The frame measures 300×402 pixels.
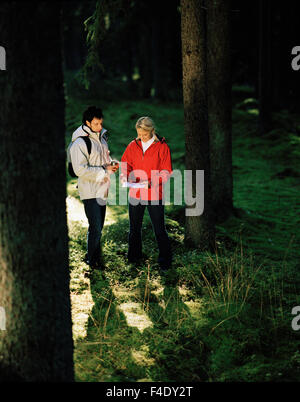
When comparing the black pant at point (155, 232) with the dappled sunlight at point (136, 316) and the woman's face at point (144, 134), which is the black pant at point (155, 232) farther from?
the dappled sunlight at point (136, 316)

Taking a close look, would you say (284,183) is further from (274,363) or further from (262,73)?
(274,363)

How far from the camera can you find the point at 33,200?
3125mm

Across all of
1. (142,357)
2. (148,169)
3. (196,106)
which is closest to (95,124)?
(148,169)

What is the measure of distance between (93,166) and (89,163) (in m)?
0.07

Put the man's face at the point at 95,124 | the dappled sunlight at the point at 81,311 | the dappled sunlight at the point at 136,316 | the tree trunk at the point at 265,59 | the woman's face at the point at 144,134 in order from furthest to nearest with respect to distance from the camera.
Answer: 1. the tree trunk at the point at 265,59
2. the woman's face at the point at 144,134
3. the man's face at the point at 95,124
4. the dappled sunlight at the point at 136,316
5. the dappled sunlight at the point at 81,311

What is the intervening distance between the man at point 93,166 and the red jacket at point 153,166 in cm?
39

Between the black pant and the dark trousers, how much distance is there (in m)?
0.50

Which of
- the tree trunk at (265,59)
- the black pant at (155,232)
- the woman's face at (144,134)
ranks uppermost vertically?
the tree trunk at (265,59)

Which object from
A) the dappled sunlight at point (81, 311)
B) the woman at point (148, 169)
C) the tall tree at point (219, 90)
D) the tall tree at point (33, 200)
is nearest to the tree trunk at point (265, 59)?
the tall tree at point (219, 90)

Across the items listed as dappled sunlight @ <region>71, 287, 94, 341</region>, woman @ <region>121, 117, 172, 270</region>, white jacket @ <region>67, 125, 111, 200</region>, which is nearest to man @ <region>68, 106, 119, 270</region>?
white jacket @ <region>67, 125, 111, 200</region>

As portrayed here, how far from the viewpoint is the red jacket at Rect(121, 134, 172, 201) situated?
20.4 ft

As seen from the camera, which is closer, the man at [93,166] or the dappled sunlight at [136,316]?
the dappled sunlight at [136,316]

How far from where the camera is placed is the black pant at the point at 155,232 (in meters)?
6.42

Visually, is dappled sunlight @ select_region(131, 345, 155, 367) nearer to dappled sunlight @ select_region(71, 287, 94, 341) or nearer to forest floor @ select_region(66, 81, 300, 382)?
forest floor @ select_region(66, 81, 300, 382)
